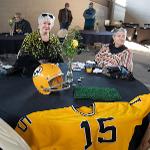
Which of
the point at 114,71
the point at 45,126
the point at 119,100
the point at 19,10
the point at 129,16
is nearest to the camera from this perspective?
the point at 45,126

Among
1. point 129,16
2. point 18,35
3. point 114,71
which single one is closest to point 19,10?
point 18,35

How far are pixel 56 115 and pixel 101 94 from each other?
0.49m

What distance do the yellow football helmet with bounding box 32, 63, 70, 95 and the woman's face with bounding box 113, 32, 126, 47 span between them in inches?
54.3

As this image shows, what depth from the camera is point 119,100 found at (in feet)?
6.61

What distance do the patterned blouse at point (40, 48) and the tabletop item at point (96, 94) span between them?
959 millimetres

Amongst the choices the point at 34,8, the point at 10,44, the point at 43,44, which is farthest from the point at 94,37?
the point at 43,44

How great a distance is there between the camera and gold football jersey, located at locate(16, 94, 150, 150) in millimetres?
1667

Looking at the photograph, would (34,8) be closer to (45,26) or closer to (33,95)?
(45,26)

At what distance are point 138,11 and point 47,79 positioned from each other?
38.1ft

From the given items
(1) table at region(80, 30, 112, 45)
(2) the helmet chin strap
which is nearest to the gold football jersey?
(2) the helmet chin strap

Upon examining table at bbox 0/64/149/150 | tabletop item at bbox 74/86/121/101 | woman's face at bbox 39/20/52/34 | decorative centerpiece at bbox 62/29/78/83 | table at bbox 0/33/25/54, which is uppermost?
woman's face at bbox 39/20/52/34

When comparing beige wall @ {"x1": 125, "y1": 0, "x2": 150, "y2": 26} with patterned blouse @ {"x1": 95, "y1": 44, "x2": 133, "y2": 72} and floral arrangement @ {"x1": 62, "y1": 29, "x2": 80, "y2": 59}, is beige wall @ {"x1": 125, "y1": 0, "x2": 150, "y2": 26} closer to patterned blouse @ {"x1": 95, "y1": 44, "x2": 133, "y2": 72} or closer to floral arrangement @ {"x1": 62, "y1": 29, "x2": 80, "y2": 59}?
patterned blouse @ {"x1": 95, "y1": 44, "x2": 133, "y2": 72}

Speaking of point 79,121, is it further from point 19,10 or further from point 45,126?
point 19,10

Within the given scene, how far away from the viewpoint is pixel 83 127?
168 cm
